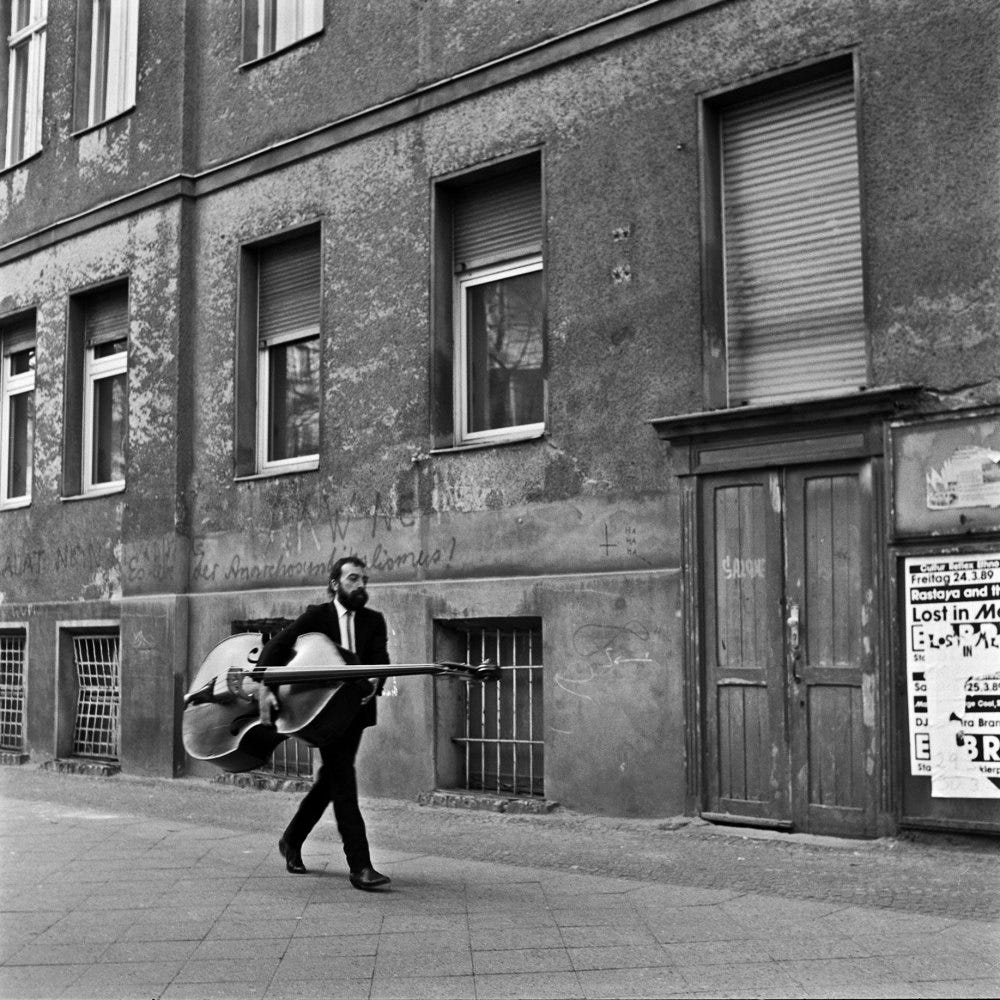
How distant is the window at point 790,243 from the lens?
922 cm

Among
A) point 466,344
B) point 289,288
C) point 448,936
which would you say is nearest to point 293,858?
point 448,936

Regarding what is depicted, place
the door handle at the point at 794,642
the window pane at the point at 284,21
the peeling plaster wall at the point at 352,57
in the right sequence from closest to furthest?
1. the door handle at the point at 794,642
2. the peeling plaster wall at the point at 352,57
3. the window pane at the point at 284,21

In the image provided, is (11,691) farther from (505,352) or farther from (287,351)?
(505,352)

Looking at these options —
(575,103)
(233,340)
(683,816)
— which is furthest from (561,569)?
(233,340)

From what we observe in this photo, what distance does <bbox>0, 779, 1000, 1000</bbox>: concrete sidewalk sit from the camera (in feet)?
18.1

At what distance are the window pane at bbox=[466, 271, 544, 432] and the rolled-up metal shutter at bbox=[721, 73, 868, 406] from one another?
188 centimetres

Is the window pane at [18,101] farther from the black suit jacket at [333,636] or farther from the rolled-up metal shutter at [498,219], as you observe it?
the black suit jacket at [333,636]

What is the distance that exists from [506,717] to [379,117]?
527cm

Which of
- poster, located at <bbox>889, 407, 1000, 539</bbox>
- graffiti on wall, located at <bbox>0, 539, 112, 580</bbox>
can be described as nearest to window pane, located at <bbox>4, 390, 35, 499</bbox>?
graffiti on wall, located at <bbox>0, 539, 112, 580</bbox>

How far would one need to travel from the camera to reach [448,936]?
20.6 feet

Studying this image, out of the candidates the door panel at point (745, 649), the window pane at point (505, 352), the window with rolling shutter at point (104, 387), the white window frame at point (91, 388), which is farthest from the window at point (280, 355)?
the door panel at point (745, 649)

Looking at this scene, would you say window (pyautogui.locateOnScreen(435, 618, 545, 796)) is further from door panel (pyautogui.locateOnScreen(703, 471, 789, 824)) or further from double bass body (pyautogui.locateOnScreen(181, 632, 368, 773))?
double bass body (pyautogui.locateOnScreen(181, 632, 368, 773))

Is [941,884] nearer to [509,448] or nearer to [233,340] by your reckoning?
[509,448]

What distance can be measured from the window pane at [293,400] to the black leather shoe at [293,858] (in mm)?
5404
